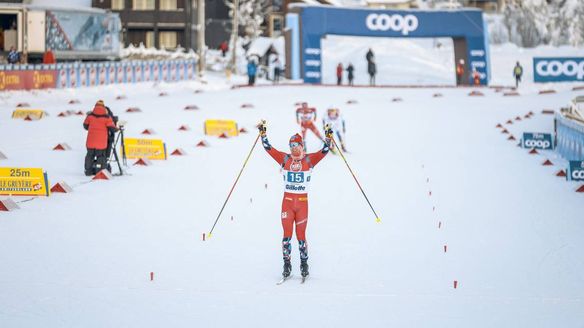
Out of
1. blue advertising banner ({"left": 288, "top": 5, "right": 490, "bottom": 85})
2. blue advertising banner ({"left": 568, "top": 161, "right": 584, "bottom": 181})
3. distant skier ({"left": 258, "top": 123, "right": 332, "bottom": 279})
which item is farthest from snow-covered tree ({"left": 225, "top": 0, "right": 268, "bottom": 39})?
distant skier ({"left": 258, "top": 123, "right": 332, "bottom": 279})

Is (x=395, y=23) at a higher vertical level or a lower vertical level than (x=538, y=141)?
higher

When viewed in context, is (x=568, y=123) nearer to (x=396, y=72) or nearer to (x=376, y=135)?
(x=376, y=135)

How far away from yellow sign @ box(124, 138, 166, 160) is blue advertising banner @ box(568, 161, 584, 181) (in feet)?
32.9

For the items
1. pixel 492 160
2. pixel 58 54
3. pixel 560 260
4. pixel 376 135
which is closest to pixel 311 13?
pixel 58 54

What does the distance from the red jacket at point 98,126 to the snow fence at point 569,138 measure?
11360 mm

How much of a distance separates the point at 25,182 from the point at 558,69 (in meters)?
39.4

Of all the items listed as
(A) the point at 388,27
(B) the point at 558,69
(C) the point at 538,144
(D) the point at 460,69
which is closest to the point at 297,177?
(C) the point at 538,144

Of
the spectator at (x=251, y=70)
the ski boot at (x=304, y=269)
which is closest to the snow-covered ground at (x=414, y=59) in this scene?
the spectator at (x=251, y=70)

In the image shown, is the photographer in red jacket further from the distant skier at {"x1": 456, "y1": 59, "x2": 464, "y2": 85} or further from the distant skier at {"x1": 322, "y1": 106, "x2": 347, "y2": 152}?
the distant skier at {"x1": 456, "y1": 59, "x2": 464, "y2": 85}

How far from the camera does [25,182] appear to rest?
1631cm

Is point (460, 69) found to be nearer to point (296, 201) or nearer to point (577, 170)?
point (577, 170)

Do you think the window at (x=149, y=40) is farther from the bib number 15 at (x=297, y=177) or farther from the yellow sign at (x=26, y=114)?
the bib number 15 at (x=297, y=177)

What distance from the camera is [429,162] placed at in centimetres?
2345

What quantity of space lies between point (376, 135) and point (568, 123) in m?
7.46
